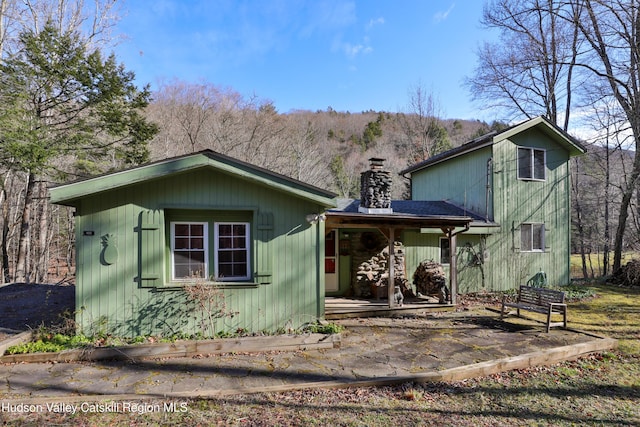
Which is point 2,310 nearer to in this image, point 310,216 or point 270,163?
point 310,216

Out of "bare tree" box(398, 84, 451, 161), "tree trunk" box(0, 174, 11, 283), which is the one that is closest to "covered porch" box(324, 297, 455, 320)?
"tree trunk" box(0, 174, 11, 283)

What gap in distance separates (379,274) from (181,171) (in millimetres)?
6098

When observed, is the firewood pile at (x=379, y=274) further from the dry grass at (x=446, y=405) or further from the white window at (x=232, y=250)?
the dry grass at (x=446, y=405)

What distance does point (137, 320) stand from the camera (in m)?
5.77

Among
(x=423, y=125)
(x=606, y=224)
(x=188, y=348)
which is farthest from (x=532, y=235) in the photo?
(x=423, y=125)

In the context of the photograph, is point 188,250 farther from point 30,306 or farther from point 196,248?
point 30,306

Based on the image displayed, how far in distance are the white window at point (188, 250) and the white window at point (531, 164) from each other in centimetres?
1152

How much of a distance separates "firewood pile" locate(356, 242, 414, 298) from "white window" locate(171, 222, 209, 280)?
4.76m

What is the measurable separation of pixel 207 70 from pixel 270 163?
702 cm

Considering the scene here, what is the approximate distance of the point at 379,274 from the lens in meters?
9.47

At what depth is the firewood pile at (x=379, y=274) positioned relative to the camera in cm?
930

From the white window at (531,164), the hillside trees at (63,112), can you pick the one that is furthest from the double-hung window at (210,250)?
the white window at (531,164)

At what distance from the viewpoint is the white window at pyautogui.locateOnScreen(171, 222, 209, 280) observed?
6156 millimetres

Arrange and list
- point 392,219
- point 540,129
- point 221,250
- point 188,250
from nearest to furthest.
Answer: point 188,250, point 221,250, point 392,219, point 540,129
